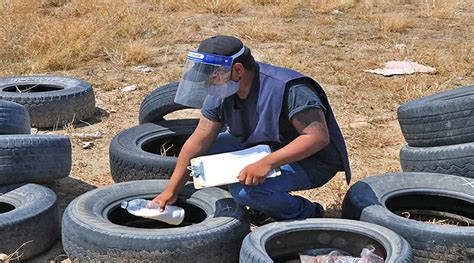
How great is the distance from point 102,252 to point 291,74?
1428 mm

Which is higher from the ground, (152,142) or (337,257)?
(337,257)

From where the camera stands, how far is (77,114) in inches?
302

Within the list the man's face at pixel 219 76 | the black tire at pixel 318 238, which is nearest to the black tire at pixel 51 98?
the man's face at pixel 219 76

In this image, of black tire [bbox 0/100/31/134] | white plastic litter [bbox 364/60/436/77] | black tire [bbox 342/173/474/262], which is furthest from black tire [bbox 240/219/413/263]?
white plastic litter [bbox 364/60/436/77]

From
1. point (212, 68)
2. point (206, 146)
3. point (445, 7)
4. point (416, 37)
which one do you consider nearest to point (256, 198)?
point (206, 146)

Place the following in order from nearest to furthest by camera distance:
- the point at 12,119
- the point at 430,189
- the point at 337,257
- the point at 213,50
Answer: the point at 337,257
the point at 213,50
the point at 430,189
the point at 12,119

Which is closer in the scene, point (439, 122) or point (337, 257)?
point (337, 257)

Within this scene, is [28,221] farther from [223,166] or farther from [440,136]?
[440,136]

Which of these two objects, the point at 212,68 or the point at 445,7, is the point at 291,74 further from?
the point at 445,7

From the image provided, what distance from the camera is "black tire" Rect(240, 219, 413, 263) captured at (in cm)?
406

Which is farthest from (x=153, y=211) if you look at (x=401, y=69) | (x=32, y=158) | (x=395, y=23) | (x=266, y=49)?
Answer: (x=395, y=23)

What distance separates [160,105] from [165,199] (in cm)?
162

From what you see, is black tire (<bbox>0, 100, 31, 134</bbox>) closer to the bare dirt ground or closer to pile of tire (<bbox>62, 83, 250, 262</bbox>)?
the bare dirt ground

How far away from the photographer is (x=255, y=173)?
425cm
